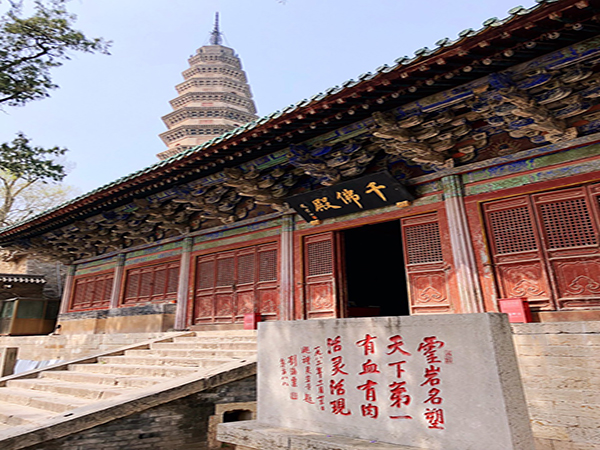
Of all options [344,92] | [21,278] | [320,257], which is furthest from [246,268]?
[21,278]

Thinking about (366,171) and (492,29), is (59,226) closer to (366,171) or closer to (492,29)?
(366,171)

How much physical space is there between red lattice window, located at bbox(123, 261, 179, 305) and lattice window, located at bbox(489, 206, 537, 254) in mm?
7203

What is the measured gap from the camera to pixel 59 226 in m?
11.0

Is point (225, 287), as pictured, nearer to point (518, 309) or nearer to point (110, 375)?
point (110, 375)

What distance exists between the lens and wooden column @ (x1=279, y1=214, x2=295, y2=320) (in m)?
7.43

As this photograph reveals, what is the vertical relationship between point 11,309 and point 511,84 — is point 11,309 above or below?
below

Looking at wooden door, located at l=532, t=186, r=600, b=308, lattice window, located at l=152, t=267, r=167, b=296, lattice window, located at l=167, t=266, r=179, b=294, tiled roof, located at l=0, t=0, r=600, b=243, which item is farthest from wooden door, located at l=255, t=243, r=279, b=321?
wooden door, located at l=532, t=186, r=600, b=308

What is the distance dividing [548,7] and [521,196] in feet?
9.24

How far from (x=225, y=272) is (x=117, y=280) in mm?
4259

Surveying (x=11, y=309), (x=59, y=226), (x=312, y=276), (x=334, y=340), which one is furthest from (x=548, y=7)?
(x=11, y=309)

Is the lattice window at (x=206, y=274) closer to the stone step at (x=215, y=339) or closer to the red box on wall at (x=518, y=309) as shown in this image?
the stone step at (x=215, y=339)

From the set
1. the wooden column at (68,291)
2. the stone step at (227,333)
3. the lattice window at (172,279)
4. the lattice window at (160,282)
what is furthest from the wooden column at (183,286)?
the wooden column at (68,291)

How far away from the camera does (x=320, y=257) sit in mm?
7355

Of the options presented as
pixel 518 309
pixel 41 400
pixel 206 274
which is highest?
pixel 206 274
